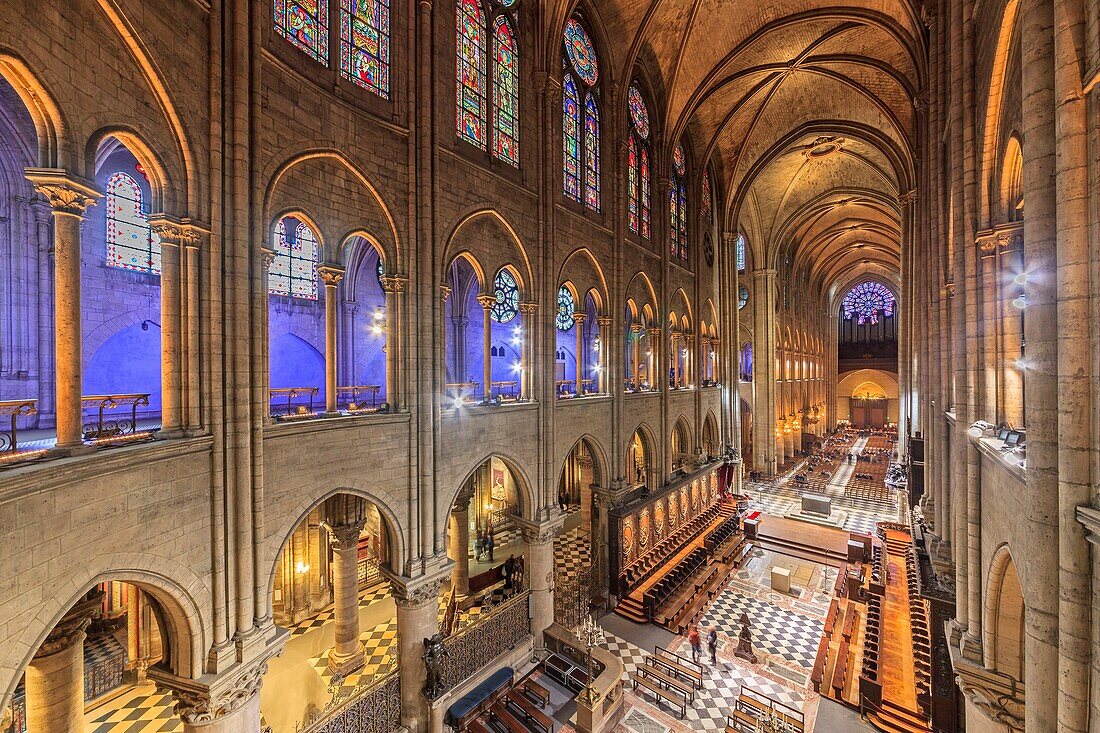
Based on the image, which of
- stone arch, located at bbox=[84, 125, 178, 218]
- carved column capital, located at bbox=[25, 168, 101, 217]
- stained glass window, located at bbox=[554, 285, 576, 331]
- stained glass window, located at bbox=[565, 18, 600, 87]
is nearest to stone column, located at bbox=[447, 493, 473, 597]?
stone arch, located at bbox=[84, 125, 178, 218]

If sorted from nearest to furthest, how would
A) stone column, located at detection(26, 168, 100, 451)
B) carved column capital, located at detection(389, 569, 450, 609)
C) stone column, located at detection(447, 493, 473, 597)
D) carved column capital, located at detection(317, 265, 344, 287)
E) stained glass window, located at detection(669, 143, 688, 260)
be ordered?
stone column, located at detection(26, 168, 100, 451) → carved column capital, located at detection(317, 265, 344, 287) → carved column capital, located at detection(389, 569, 450, 609) → stone column, located at detection(447, 493, 473, 597) → stained glass window, located at detection(669, 143, 688, 260)

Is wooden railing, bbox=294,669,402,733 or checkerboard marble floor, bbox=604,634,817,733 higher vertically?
wooden railing, bbox=294,669,402,733

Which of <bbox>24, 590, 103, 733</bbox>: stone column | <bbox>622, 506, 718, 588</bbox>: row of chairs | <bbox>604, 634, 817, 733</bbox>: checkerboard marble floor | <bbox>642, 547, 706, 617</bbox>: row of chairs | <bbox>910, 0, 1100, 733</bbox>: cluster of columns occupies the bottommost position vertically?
<bbox>604, 634, 817, 733</bbox>: checkerboard marble floor

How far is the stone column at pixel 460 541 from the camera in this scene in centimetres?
1356

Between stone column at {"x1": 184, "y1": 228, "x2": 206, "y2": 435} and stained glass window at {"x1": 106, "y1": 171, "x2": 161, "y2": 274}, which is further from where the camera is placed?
stained glass window at {"x1": 106, "y1": 171, "x2": 161, "y2": 274}

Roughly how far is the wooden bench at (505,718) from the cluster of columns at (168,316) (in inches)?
329

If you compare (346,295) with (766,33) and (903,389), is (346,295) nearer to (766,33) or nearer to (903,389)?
(766,33)

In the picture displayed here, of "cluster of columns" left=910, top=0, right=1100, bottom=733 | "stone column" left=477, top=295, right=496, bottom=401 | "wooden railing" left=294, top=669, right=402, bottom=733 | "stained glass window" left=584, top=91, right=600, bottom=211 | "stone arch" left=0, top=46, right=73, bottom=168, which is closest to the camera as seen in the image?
"cluster of columns" left=910, top=0, right=1100, bottom=733

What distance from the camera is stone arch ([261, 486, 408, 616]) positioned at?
6.71 m

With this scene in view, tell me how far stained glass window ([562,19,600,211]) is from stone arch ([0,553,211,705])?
1292 centimetres

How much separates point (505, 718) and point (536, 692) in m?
0.91

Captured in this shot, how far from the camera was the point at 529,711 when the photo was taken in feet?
30.3

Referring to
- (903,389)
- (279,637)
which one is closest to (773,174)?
(903,389)

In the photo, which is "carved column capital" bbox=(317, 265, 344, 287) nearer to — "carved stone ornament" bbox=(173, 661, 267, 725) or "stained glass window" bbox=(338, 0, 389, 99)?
"stained glass window" bbox=(338, 0, 389, 99)
